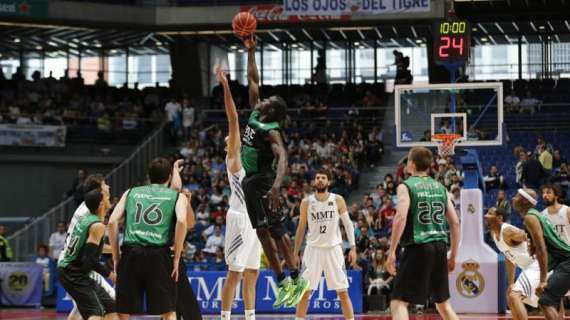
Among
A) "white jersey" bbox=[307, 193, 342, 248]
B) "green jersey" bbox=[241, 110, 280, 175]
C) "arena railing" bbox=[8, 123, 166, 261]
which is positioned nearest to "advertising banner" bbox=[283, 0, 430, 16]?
"arena railing" bbox=[8, 123, 166, 261]

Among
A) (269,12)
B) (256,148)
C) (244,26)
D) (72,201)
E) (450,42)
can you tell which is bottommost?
(72,201)

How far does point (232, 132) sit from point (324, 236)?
386 centimetres

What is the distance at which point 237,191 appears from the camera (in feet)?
40.7

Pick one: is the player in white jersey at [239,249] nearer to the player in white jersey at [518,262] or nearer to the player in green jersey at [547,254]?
the player in green jersey at [547,254]

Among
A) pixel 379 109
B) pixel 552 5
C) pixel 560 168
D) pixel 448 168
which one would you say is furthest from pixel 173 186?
pixel 552 5

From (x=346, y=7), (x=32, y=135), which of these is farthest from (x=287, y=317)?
(x=32, y=135)

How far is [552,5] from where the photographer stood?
31.8 meters

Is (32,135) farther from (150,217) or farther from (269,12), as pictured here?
(150,217)

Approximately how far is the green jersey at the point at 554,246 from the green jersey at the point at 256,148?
341 cm

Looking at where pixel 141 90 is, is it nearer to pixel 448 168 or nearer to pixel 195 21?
pixel 195 21

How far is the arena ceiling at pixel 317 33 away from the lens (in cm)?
3212

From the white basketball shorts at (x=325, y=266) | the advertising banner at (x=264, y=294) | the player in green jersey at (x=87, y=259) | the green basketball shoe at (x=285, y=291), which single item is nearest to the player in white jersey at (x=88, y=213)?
the player in green jersey at (x=87, y=259)

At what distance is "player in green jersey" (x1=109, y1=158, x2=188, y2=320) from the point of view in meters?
9.94

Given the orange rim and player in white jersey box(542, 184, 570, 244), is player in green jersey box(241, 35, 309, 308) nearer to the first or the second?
player in white jersey box(542, 184, 570, 244)
